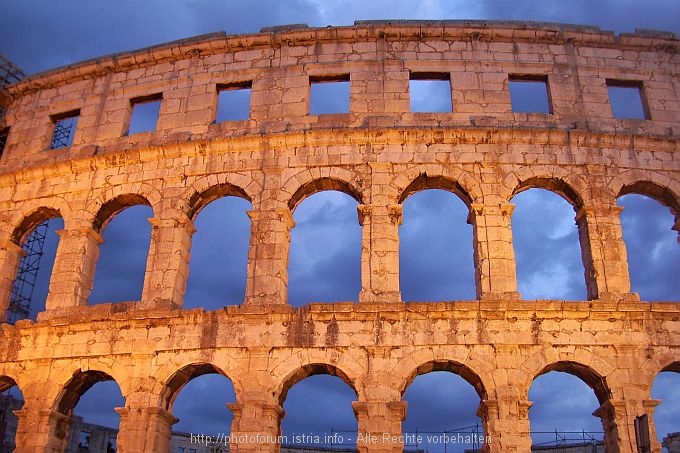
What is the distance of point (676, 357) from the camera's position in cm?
1270

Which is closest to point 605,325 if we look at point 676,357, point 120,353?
point 676,357

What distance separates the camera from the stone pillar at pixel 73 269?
1477cm

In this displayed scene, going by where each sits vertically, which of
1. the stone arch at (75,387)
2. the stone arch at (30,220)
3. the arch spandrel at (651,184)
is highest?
the arch spandrel at (651,184)

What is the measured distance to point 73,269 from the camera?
15.0 metres

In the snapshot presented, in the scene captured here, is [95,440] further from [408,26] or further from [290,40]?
[408,26]

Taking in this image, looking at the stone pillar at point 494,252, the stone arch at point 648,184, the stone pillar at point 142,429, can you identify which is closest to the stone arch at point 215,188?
the stone pillar at point 142,429

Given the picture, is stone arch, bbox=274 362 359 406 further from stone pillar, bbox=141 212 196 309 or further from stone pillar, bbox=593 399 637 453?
stone pillar, bbox=593 399 637 453

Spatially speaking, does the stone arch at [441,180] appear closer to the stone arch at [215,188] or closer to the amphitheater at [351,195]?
the amphitheater at [351,195]

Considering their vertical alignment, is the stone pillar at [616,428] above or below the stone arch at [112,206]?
below

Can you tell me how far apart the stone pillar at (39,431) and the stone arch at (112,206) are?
13.7 feet

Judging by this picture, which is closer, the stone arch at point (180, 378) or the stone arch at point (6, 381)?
the stone arch at point (180, 378)

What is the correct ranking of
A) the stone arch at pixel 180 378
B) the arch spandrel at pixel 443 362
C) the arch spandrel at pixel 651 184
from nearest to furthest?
the arch spandrel at pixel 443 362
the stone arch at pixel 180 378
the arch spandrel at pixel 651 184

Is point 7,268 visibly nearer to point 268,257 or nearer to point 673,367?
point 268,257

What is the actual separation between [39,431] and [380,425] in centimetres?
678
